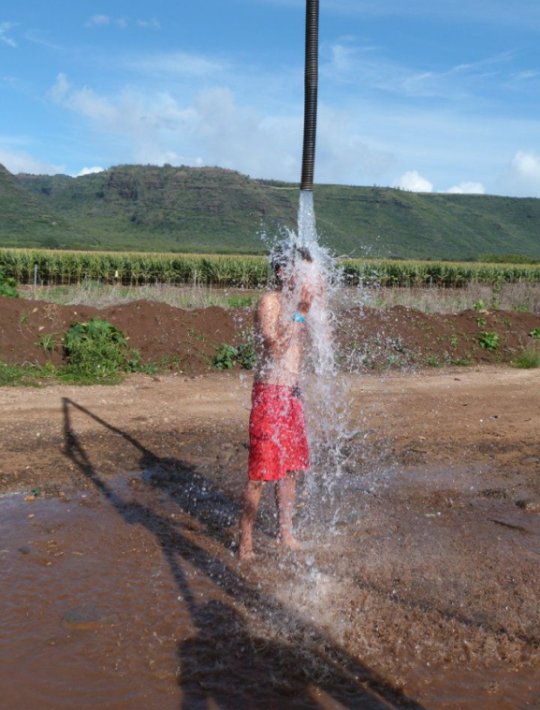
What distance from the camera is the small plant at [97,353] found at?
30.1 feet

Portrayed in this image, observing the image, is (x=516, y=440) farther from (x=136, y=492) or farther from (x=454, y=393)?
(x=136, y=492)

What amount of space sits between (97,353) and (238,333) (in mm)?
2539

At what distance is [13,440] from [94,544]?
2.31m

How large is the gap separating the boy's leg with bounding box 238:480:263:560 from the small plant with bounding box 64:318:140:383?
5.05 meters

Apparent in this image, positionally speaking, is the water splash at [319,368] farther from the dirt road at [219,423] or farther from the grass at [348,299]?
the grass at [348,299]

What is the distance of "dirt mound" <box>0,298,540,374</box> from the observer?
9891 millimetres

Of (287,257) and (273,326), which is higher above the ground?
(287,257)

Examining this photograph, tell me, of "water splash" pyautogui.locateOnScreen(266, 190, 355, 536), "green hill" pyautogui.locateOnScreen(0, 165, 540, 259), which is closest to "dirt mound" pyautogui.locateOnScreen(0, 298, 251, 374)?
"water splash" pyautogui.locateOnScreen(266, 190, 355, 536)

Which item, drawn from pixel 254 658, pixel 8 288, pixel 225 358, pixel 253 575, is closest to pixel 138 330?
pixel 225 358

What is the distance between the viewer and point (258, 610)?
147 inches

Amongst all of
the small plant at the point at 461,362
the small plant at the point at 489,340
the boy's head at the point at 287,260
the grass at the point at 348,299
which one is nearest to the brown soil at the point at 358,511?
the small plant at the point at 461,362

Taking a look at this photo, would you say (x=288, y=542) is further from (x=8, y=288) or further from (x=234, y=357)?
(x=8, y=288)

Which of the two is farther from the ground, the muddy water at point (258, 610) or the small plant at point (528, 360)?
the small plant at point (528, 360)

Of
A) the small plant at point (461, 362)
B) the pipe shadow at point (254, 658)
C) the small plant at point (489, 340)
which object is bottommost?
the pipe shadow at point (254, 658)
